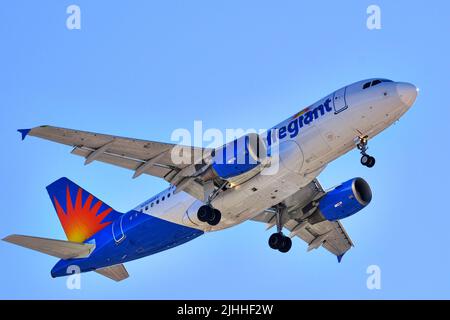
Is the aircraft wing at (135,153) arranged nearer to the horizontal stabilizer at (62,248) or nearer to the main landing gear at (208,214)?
the main landing gear at (208,214)

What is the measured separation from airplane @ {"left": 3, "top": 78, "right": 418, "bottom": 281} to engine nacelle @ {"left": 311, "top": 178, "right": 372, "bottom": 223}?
5cm

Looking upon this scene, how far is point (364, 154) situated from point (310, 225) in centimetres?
1011

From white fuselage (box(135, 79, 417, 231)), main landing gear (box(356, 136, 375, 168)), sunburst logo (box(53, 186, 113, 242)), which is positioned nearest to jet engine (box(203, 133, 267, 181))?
white fuselage (box(135, 79, 417, 231))

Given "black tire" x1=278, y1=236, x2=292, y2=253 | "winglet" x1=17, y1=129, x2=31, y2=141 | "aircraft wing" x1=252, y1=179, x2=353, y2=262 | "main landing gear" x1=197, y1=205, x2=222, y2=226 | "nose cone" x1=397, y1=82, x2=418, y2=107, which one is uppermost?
"nose cone" x1=397, y1=82, x2=418, y2=107

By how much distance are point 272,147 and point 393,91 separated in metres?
5.74

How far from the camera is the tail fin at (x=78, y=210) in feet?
148

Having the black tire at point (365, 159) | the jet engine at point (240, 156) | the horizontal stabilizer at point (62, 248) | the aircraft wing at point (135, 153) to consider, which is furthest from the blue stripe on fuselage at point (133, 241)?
the black tire at point (365, 159)

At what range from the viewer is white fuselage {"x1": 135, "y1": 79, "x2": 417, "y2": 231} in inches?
1414

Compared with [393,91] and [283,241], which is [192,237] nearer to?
[283,241]

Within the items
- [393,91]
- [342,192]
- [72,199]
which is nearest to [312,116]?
[393,91]

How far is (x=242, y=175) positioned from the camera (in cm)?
3759

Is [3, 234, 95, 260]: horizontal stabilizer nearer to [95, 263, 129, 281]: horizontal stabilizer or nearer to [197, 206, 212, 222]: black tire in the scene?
[95, 263, 129, 281]: horizontal stabilizer

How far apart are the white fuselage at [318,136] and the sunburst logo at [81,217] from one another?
855 centimetres

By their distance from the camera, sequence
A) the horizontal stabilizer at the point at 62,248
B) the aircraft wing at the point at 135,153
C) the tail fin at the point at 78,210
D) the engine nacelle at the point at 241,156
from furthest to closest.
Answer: the tail fin at the point at 78,210, the horizontal stabilizer at the point at 62,248, the engine nacelle at the point at 241,156, the aircraft wing at the point at 135,153
